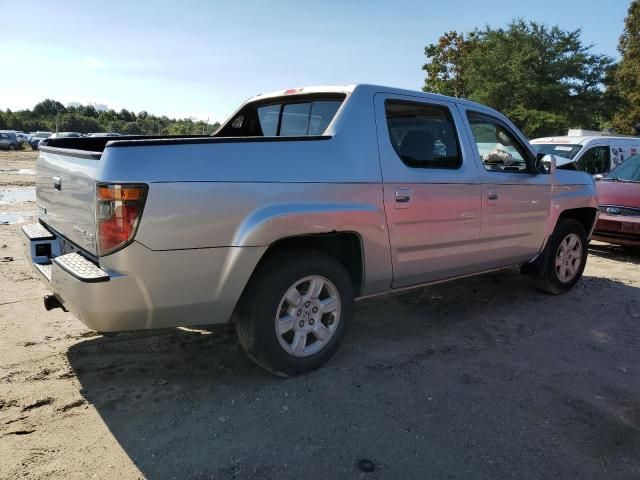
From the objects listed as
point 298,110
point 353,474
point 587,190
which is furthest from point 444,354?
point 587,190

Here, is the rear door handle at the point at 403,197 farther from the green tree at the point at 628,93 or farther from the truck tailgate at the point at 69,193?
the green tree at the point at 628,93

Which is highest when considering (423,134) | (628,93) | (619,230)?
(628,93)

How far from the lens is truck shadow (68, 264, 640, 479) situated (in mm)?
2674

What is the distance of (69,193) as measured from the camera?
324 cm

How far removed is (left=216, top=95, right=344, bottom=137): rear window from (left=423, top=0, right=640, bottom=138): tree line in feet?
88.1

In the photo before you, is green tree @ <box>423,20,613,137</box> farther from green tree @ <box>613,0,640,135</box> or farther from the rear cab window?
the rear cab window

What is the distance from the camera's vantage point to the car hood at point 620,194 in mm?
8148

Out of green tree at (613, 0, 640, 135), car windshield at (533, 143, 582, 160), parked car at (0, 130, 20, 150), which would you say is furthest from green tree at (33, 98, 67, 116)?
car windshield at (533, 143, 582, 160)

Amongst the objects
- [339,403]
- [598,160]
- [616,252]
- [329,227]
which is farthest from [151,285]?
[598,160]

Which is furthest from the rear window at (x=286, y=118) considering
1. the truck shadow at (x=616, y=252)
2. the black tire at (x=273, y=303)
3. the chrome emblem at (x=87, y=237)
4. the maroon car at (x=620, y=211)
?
the truck shadow at (x=616, y=252)

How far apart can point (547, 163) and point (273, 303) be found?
3.31 metres

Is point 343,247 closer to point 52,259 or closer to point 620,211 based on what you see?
point 52,259

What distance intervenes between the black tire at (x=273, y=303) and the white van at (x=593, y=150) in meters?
8.40

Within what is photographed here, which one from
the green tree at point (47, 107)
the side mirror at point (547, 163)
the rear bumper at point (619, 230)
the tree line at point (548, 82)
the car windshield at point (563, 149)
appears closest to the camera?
the side mirror at point (547, 163)
